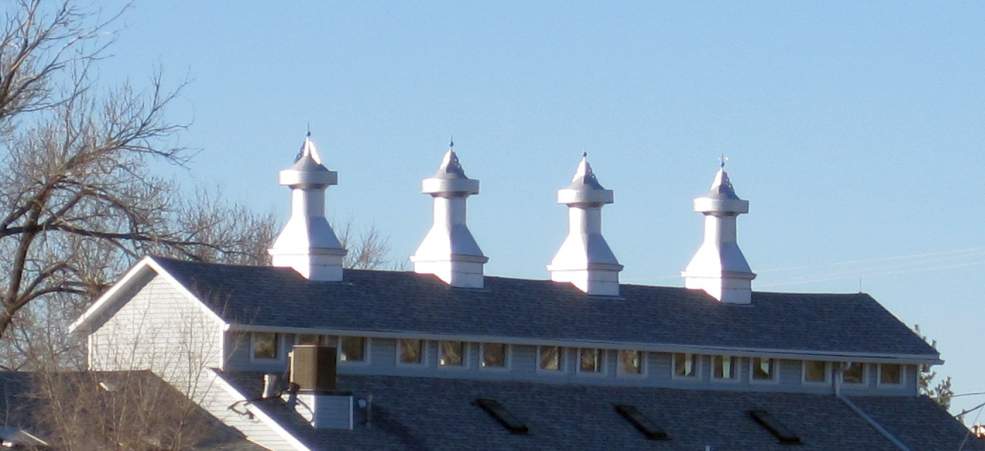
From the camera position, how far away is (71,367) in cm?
5197

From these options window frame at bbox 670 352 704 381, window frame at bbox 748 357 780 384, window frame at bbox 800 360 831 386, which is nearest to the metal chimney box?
window frame at bbox 670 352 704 381

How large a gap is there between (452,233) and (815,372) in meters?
11.0

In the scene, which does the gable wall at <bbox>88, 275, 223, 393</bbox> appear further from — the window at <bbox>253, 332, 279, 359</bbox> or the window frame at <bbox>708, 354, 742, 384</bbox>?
the window frame at <bbox>708, 354, 742, 384</bbox>

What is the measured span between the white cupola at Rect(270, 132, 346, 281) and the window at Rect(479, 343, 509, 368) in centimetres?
397

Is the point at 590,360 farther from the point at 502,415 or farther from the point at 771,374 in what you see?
the point at 771,374

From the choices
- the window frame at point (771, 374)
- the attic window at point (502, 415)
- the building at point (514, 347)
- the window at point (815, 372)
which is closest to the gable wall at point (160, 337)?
the building at point (514, 347)

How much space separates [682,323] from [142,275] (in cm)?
1493

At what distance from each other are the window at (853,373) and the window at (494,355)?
11.0 m

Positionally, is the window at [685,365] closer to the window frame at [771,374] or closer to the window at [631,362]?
the window at [631,362]

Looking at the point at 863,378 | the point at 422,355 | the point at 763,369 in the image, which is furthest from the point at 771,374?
the point at 422,355

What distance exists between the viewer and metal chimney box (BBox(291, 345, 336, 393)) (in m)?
49.7

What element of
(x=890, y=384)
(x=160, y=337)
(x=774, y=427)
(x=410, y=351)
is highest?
(x=160, y=337)

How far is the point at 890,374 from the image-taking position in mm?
63000

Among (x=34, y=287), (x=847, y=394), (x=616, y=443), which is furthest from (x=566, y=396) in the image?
(x=34, y=287)
